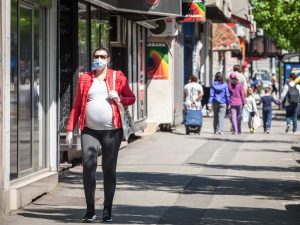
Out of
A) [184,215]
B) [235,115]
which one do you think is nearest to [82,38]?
[184,215]

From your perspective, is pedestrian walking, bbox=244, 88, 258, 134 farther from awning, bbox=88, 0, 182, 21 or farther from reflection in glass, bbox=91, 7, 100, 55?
reflection in glass, bbox=91, 7, 100, 55

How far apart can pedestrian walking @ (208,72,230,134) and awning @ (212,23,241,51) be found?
20174mm

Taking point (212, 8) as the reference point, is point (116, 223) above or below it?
below

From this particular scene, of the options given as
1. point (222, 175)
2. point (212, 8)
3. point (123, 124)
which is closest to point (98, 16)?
point (222, 175)

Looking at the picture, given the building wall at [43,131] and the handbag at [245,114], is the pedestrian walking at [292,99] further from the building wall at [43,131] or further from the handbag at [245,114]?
the building wall at [43,131]

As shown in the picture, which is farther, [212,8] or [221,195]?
[212,8]

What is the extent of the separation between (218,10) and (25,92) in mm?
24784

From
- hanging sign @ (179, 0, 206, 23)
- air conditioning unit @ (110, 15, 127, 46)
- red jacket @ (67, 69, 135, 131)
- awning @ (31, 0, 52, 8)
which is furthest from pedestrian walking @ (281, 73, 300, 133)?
red jacket @ (67, 69, 135, 131)

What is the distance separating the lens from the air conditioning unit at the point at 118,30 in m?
23.8

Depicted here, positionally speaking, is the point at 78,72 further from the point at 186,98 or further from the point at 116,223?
the point at 186,98

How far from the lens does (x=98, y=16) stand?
20.8 meters

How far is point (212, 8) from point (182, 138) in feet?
34.2

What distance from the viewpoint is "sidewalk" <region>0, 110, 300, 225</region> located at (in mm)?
12484

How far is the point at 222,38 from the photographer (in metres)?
51.8
